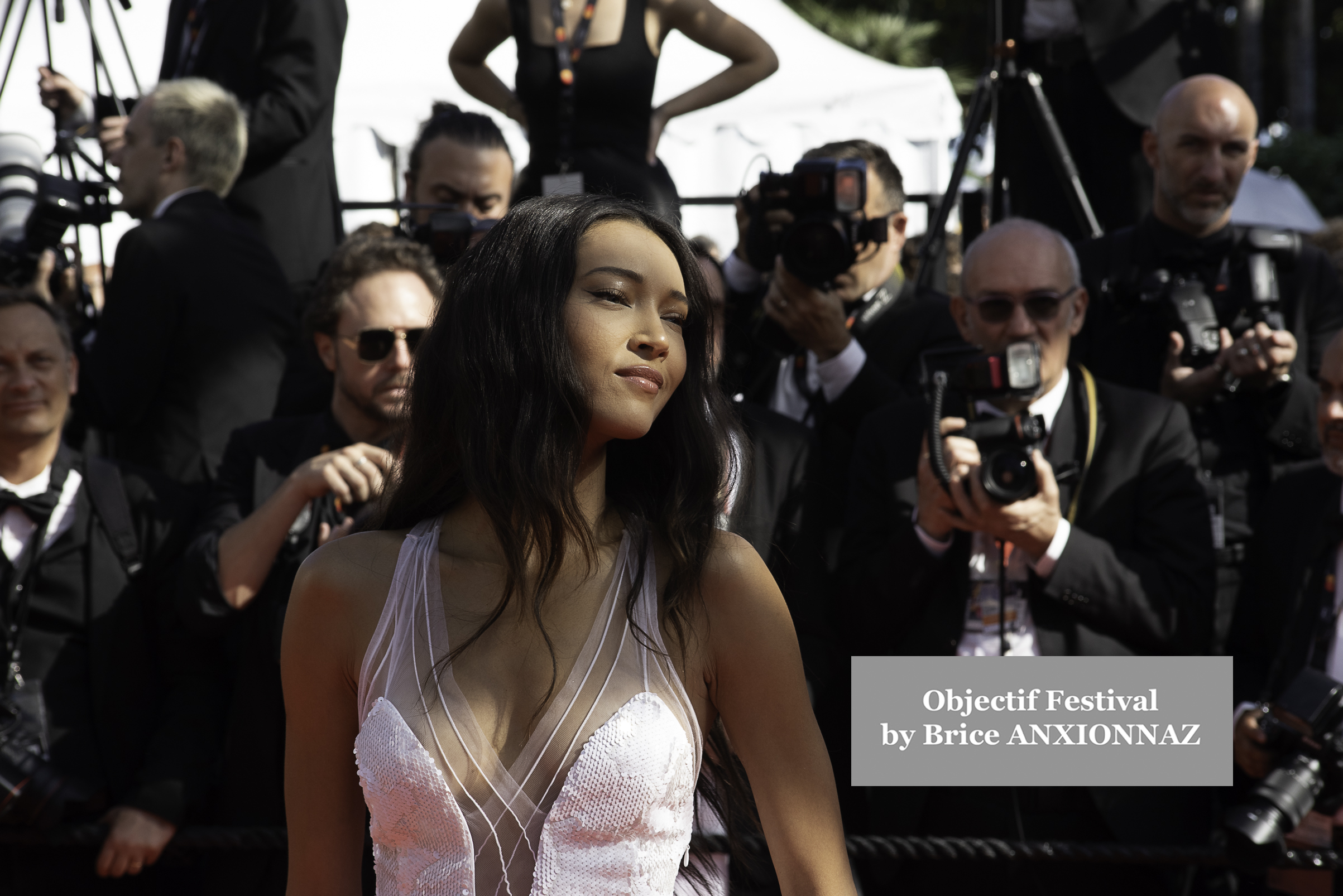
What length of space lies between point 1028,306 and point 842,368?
0.50 metres

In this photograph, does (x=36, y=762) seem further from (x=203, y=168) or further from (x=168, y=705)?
(x=203, y=168)

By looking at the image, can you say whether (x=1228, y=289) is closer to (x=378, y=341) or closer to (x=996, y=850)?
(x=996, y=850)

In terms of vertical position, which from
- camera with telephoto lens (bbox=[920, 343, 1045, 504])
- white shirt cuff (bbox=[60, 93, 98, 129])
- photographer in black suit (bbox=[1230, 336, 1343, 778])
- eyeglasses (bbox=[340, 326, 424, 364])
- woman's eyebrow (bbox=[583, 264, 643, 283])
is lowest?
photographer in black suit (bbox=[1230, 336, 1343, 778])

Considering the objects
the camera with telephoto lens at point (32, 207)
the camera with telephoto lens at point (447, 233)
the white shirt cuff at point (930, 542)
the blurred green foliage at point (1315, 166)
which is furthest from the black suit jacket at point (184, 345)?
the blurred green foliage at point (1315, 166)

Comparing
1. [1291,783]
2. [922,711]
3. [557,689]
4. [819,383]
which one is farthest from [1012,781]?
[557,689]

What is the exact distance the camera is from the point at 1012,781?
9.41 ft

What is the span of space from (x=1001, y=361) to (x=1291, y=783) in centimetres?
99

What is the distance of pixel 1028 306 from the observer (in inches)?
130

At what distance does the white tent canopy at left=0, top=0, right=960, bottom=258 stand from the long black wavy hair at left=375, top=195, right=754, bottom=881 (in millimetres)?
5956

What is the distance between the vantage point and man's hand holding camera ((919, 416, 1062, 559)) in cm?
288

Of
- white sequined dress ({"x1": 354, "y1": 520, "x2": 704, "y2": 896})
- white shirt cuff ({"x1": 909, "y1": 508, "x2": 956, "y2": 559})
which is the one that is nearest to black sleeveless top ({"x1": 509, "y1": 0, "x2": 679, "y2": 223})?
white shirt cuff ({"x1": 909, "y1": 508, "x2": 956, "y2": 559})

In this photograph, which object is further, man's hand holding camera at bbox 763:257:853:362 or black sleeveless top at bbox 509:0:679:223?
black sleeveless top at bbox 509:0:679:223

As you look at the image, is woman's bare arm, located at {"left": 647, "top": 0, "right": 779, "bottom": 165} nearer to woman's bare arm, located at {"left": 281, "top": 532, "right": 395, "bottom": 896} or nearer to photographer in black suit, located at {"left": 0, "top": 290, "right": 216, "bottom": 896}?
photographer in black suit, located at {"left": 0, "top": 290, "right": 216, "bottom": 896}

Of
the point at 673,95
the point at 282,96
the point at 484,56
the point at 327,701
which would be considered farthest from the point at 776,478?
the point at 673,95
